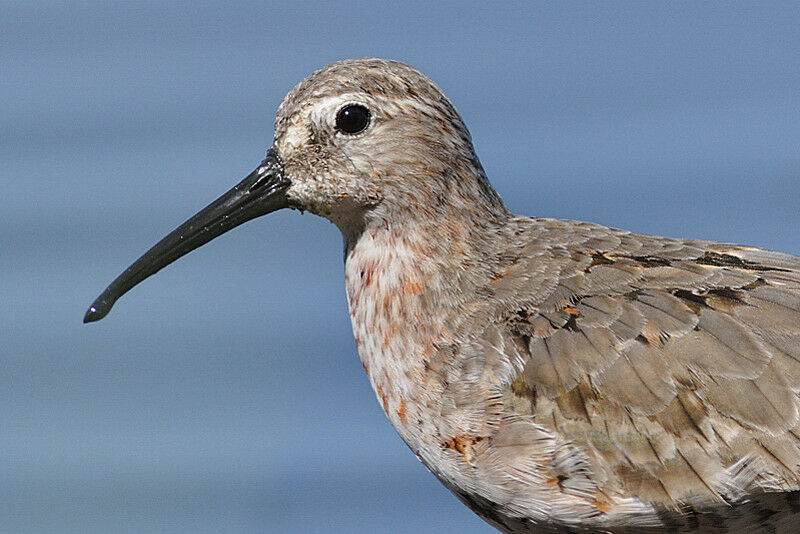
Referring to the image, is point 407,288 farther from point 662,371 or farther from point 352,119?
point 662,371

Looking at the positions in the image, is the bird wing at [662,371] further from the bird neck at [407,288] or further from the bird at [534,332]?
the bird neck at [407,288]

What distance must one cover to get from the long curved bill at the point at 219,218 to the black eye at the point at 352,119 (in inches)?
11.4

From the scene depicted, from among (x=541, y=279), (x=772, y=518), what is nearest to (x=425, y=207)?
(x=541, y=279)

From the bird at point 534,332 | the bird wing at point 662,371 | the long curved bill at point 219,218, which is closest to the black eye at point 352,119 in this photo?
the bird at point 534,332

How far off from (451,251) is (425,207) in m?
0.19

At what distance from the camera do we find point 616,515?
5.08 meters

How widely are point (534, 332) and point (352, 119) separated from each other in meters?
1.04

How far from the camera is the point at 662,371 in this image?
16.6 feet

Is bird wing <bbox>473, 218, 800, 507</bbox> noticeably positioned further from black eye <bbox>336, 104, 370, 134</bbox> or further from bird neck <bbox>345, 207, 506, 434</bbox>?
black eye <bbox>336, 104, 370, 134</bbox>

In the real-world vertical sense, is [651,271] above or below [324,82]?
below

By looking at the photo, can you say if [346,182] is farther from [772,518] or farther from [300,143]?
[772,518]

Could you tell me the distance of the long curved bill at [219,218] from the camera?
5.52m

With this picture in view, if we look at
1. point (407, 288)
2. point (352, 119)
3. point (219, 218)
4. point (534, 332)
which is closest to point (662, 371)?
point (534, 332)

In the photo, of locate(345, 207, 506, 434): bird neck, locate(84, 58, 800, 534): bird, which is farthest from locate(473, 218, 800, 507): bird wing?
A: locate(345, 207, 506, 434): bird neck
